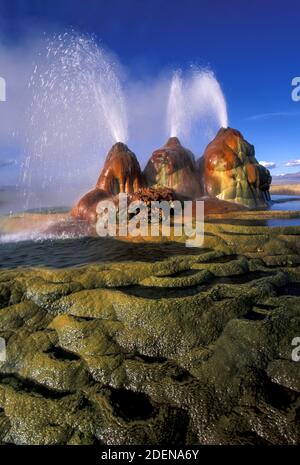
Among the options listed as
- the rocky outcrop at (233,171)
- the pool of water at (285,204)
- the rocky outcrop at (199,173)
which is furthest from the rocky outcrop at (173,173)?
the pool of water at (285,204)

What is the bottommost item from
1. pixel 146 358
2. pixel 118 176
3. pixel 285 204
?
pixel 146 358

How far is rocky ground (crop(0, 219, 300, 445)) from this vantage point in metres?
4.34

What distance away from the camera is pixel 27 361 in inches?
220

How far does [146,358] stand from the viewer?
5.46 metres

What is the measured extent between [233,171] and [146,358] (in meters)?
18.4

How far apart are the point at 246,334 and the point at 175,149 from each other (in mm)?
18579

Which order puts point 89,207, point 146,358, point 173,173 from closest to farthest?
1. point 146,358
2. point 89,207
3. point 173,173

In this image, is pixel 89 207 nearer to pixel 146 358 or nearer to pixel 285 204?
pixel 146 358

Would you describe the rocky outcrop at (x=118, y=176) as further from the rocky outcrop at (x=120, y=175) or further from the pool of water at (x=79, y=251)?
the pool of water at (x=79, y=251)

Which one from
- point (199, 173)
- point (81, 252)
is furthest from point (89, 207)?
point (199, 173)

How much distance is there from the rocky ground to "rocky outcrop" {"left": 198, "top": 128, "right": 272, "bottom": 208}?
1408 cm

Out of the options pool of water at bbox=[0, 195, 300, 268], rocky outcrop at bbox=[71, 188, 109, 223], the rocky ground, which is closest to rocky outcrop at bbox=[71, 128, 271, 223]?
rocky outcrop at bbox=[71, 188, 109, 223]

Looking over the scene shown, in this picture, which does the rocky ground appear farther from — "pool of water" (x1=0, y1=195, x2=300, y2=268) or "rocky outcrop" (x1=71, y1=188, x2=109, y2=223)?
"rocky outcrop" (x1=71, y1=188, x2=109, y2=223)
